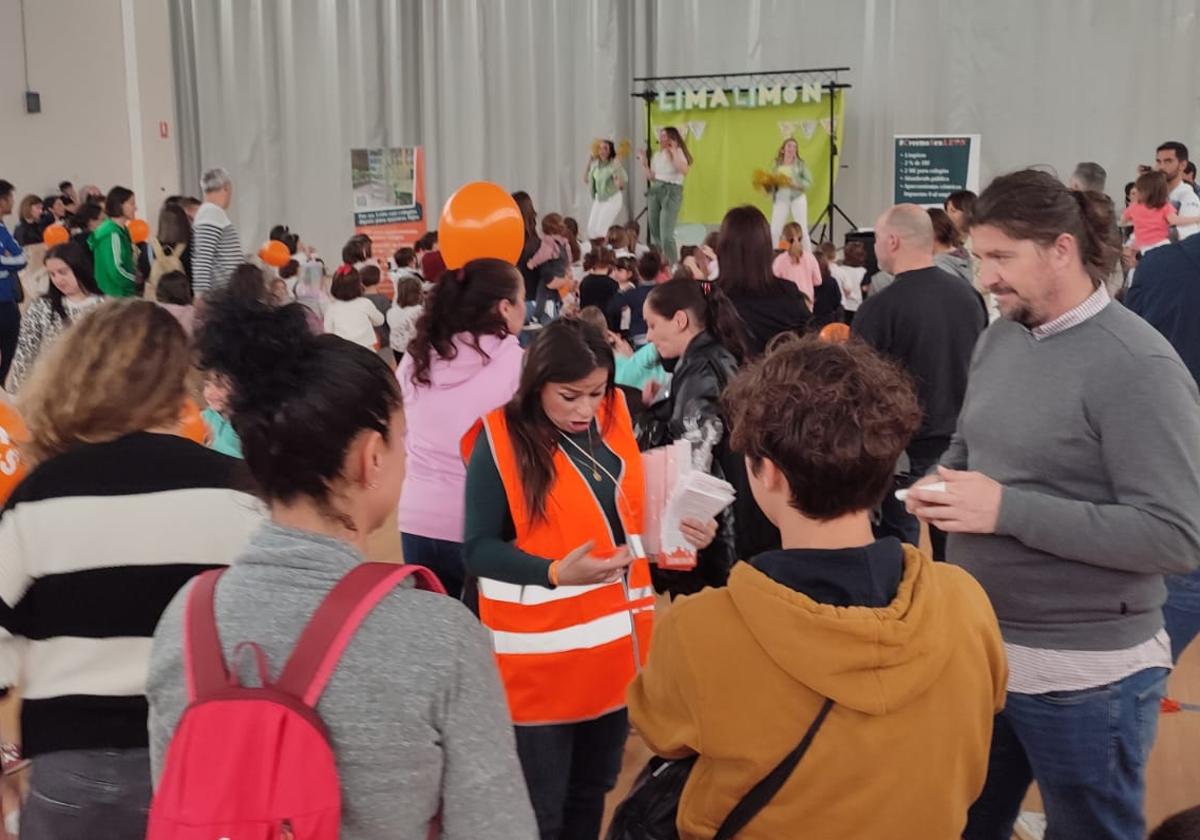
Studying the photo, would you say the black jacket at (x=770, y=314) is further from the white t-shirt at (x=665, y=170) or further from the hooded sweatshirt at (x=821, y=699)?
the white t-shirt at (x=665, y=170)

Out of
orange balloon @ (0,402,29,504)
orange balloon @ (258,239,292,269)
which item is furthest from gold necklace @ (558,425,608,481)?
orange balloon @ (258,239,292,269)

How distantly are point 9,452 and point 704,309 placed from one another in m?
1.67

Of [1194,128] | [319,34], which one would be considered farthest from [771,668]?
[319,34]

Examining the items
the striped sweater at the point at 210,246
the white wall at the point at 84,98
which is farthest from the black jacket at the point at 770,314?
the white wall at the point at 84,98

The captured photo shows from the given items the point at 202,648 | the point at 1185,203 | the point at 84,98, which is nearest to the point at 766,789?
the point at 202,648

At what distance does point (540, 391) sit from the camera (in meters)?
2.19

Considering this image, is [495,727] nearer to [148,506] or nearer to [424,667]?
[424,667]

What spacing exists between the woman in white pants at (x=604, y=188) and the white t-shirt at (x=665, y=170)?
42 centimetres

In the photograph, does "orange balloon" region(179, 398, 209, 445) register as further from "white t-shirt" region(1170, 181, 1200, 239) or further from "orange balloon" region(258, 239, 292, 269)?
"white t-shirt" region(1170, 181, 1200, 239)

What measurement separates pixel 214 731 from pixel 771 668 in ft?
2.03

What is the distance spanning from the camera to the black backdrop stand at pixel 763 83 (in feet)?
37.4

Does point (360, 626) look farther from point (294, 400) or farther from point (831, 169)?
point (831, 169)

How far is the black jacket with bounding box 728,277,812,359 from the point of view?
3898 millimetres

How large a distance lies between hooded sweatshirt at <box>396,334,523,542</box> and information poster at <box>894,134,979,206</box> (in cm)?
900
